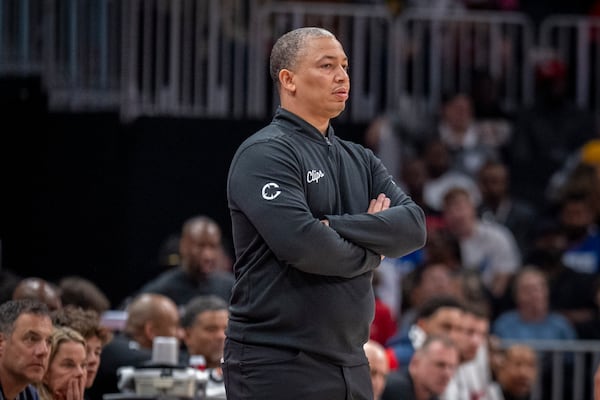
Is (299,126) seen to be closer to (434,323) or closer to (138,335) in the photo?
(138,335)

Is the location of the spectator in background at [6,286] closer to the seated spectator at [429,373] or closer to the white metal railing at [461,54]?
the seated spectator at [429,373]

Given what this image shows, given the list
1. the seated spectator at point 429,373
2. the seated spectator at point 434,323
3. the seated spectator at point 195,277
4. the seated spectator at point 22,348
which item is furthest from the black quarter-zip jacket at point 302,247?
the seated spectator at point 195,277

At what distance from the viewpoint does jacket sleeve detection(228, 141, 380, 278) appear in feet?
15.7

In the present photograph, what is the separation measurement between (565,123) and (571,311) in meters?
2.73

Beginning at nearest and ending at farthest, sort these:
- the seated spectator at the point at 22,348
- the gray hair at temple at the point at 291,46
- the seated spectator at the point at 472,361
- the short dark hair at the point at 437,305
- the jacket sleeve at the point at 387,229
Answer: the jacket sleeve at the point at 387,229 → the gray hair at temple at the point at 291,46 → the seated spectator at the point at 22,348 → the seated spectator at the point at 472,361 → the short dark hair at the point at 437,305

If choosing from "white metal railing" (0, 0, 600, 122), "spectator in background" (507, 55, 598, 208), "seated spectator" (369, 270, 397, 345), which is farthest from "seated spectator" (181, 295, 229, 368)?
"spectator in background" (507, 55, 598, 208)

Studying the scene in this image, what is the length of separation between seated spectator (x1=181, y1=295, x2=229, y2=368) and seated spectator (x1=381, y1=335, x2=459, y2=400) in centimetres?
125

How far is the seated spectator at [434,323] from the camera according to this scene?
386 inches

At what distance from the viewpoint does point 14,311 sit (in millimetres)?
6004

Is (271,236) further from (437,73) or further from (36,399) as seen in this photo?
(437,73)

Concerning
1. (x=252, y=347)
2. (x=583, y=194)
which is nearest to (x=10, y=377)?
(x=252, y=347)

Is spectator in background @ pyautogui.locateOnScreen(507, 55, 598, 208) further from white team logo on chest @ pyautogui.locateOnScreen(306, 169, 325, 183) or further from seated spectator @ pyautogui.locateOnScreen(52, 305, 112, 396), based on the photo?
white team logo on chest @ pyautogui.locateOnScreen(306, 169, 325, 183)

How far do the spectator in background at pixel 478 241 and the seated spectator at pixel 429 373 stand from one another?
137 inches

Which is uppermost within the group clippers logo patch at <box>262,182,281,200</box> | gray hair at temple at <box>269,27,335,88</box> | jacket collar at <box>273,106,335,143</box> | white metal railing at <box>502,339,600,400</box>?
gray hair at temple at <box>269,27,335,88</box>
